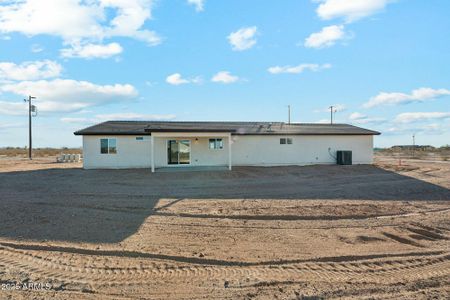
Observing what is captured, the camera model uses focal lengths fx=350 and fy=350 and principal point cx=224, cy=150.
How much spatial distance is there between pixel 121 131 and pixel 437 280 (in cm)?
2140

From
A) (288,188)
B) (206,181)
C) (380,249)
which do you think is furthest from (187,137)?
(380,249)

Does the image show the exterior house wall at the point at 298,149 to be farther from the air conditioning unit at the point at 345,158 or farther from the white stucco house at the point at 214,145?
the air conditioning unit at the point at 345,158

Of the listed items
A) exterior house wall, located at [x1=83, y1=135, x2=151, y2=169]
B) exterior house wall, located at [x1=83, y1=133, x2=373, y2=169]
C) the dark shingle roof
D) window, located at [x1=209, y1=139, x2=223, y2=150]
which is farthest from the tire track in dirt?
window, located at [x1=209, y1=139, x2=223, y2=150]

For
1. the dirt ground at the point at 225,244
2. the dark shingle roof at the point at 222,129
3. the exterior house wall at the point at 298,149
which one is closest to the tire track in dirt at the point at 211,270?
the dirt ground at the point at 225,244

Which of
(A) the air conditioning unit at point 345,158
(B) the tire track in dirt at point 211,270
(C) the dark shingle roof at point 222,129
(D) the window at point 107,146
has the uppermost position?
(C) the dark shingle roof at point 222,129

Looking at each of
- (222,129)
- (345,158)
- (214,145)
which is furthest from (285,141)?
(214,145)

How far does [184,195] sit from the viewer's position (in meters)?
13.0

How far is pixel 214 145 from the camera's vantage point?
81.3ft

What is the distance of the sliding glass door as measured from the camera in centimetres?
2425

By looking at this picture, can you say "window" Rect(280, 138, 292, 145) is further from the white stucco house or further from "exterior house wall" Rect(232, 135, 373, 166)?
"exterior house wall" Rect(232, 135, 373, 166)

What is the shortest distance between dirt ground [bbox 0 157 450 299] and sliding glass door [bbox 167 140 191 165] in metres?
10.2

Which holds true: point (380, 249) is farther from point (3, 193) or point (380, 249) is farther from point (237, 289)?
point (3, 193)

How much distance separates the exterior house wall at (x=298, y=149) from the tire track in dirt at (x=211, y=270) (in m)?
19.2

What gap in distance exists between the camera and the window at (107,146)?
23188 millimetres
